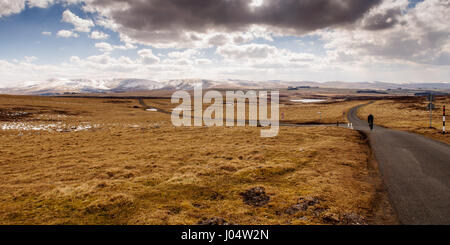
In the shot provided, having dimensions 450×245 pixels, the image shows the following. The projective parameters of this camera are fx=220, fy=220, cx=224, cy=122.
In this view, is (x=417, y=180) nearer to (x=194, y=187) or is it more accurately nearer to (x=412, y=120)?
(x=194, y=187)

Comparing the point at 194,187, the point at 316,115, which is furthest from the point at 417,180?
the point at 316,115

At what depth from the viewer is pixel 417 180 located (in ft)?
32.9

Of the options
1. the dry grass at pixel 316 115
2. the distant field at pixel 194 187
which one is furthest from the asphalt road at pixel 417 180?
the dry grass at pixel 316 115

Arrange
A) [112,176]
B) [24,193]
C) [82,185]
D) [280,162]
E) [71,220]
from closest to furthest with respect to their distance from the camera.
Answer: [71,220], [24,193], [82,185], [112,176], [280,162]

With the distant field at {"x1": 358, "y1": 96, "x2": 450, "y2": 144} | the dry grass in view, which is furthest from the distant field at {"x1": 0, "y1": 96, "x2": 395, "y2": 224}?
the dry grass

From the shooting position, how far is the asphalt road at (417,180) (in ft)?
23.1

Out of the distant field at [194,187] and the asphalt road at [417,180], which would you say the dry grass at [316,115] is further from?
the distant field at [194,187]

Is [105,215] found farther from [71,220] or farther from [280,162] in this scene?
[280,162]

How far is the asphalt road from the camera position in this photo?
705cm

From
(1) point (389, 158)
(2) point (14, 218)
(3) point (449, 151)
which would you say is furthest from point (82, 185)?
(3) point (449, 151)
